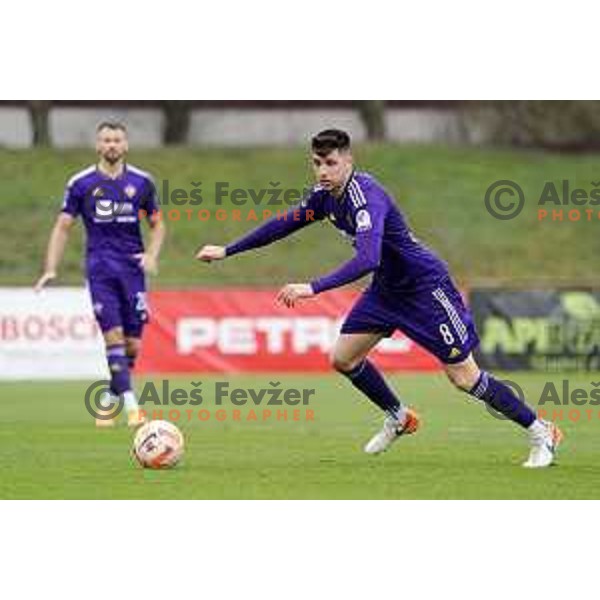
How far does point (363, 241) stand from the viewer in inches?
459

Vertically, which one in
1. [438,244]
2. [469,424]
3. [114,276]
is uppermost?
[114,276]

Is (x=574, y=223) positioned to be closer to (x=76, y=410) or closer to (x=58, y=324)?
(x=58, y=324)

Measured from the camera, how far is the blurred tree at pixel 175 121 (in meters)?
36.0

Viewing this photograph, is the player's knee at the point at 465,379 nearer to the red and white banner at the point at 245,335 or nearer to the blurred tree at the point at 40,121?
the red and white banner at the point at 245,335

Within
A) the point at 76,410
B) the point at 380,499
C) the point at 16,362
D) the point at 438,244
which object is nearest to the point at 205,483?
the point at 380,499

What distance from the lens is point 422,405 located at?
19250mm

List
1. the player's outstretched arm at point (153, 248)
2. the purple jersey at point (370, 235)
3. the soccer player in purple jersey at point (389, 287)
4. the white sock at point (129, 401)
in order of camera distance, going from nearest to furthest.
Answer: the purple jersey at point (370, 235) → the soccer player in purple jersey at point (389, 287) → the player's outstretched arm at point (153, 248) → the white sock at point (129, 401)

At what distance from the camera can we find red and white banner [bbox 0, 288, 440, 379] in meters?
24.5

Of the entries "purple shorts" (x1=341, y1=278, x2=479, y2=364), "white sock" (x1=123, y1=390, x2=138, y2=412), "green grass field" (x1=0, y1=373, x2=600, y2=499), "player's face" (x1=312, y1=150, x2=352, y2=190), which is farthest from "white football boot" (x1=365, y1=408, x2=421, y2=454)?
"white sock" (x1=123, y1=390, x2=138, y2=412)

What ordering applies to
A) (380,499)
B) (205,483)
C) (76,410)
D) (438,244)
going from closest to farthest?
(380,499) → (205,483) → (76,410) → (438,244)

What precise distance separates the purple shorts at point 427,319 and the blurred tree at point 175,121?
940 inches

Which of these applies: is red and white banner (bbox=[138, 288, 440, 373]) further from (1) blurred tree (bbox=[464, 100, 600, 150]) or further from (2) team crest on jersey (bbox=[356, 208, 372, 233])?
(2) team crest on jersey (bbox=[356, 208, 372, 233])

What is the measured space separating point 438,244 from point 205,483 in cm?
2194

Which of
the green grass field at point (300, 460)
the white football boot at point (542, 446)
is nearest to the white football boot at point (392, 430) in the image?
the green grass field at point (300, 460)
